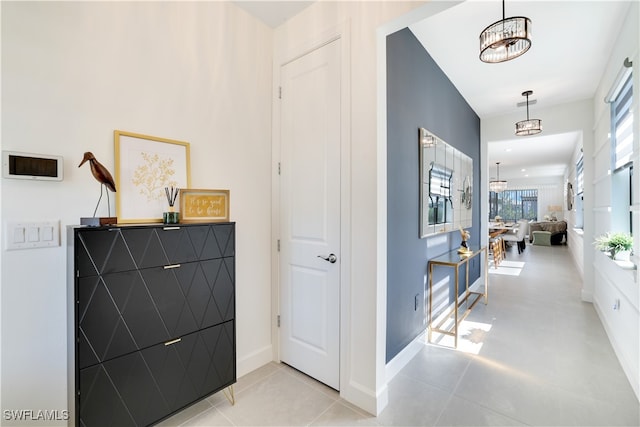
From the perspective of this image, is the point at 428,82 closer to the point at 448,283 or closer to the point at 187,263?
the point at 448,283

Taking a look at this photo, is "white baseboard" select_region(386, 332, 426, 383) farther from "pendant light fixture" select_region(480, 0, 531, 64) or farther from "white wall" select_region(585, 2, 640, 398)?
"pendant light fixture" select_region(480, 0, 531, 64)

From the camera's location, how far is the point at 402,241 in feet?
7.80

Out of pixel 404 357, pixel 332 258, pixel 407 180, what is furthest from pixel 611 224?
pixel 332 258

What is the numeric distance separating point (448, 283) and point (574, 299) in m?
2.27

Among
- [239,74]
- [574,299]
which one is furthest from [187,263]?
[574,299]

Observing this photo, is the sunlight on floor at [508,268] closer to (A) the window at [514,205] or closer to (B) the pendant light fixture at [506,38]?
(B) the pendant light fixture at [506,38]

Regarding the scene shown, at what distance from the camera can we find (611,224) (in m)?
2.88

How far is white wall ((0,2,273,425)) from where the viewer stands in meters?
1.31

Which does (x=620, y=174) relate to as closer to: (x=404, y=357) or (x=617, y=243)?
(x=617, y=243)

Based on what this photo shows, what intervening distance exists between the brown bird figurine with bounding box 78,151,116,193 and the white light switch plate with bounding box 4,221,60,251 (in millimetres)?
297

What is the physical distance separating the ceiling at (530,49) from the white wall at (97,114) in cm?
65

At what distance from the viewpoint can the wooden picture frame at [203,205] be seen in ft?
5.70

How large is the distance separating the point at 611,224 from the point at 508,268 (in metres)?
3.65

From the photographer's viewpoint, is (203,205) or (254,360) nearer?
(203,205)
